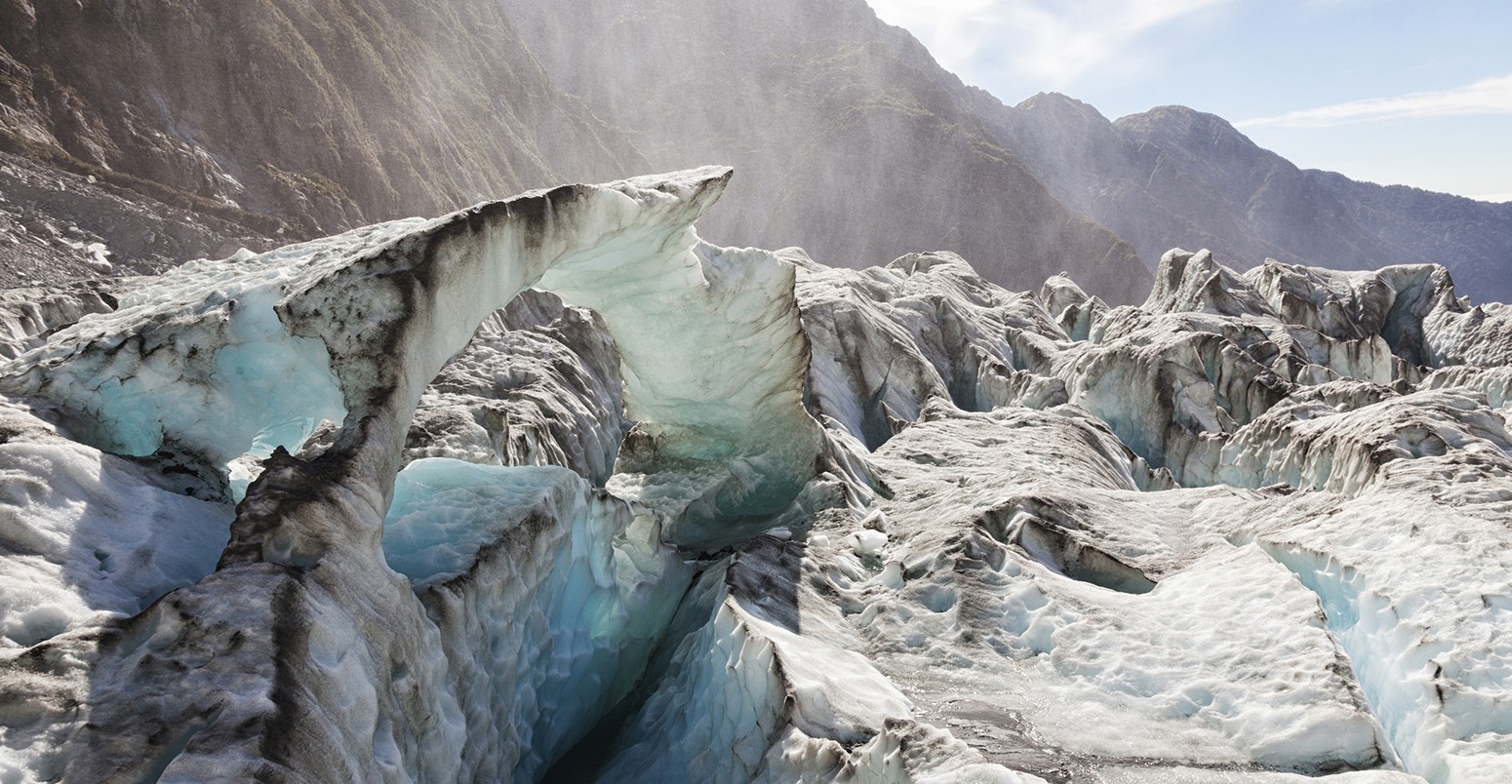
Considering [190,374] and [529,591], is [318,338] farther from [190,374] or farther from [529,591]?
[529,591]

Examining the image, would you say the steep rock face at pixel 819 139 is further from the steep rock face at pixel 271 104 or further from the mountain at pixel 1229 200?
the steep rock face at pixel 271 104

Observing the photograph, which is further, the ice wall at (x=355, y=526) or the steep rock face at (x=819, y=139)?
the steep rock face at (x=819, y=139)

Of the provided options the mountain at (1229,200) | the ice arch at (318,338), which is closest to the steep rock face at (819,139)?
the mountain at (1229,200)

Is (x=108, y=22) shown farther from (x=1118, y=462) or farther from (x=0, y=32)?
(x=1118, y=462)

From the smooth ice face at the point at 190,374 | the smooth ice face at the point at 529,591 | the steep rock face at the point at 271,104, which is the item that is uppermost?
the steep rock face at the point at 271,104

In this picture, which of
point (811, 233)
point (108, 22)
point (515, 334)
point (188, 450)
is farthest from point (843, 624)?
point (811, 233)
